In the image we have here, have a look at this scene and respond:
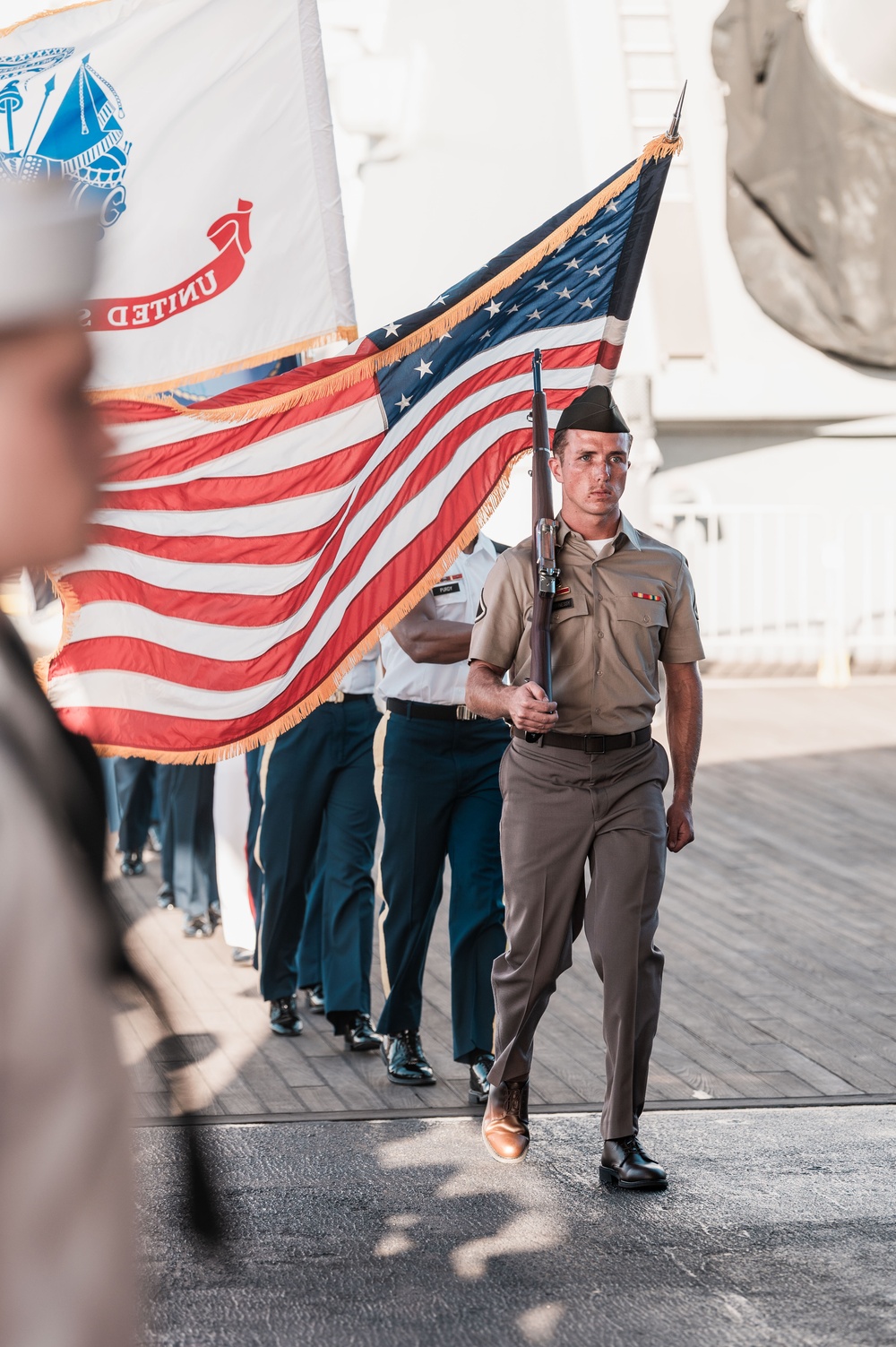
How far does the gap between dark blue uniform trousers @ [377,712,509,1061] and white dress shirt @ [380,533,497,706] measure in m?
0.09

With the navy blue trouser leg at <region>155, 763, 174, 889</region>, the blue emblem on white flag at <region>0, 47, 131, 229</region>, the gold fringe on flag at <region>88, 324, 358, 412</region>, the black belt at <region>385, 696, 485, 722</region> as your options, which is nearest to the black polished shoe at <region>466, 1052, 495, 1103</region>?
the black belt at <region>385, 696, 485, 722</region>

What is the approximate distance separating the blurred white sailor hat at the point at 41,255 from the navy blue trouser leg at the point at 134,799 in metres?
7.42

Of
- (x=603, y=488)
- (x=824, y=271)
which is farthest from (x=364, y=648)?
(x=824, y=271)

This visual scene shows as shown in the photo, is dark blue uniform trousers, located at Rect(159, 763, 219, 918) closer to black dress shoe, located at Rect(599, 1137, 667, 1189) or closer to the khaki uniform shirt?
the khaki uniform shirt

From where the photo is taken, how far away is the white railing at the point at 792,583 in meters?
14.9

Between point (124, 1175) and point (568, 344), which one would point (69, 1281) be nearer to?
point (124, 1175)

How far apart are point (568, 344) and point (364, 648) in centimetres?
114

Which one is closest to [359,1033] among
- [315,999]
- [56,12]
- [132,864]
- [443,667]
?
[315,999]

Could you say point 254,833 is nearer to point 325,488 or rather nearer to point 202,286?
point 325,488

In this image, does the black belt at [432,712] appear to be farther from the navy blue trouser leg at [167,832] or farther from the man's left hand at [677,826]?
the navy blue trouser leg at [167,832]

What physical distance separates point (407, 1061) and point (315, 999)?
106 centimetres

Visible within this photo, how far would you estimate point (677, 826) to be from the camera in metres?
4.70

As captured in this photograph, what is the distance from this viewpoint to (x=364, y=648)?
4848mm

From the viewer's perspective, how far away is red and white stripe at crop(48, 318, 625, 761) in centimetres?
475
